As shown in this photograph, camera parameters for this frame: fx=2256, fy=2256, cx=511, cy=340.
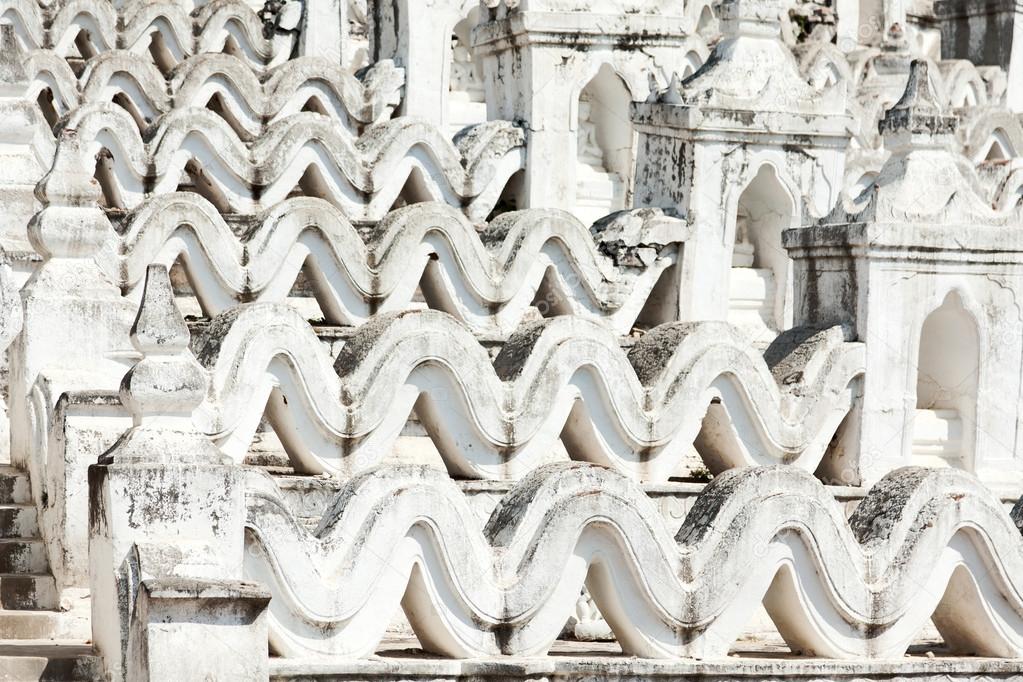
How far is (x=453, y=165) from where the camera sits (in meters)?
14.1

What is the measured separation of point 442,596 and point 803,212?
5.01 meters

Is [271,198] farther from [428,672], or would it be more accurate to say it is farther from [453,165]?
[428,672]

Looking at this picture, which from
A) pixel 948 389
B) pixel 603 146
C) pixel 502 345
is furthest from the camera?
pixel 603 146

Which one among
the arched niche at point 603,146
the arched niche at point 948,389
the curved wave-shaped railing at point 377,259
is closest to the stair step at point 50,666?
the curved wave-shaped railing at point 377,259

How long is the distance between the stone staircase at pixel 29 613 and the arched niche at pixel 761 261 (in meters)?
5.26

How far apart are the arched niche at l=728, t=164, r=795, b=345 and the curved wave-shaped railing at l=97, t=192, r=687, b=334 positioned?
1.01 meters

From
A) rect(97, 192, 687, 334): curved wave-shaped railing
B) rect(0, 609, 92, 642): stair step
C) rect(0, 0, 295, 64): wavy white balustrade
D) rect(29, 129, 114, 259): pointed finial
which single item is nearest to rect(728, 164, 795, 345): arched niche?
rect(97, 192, 687, 334): curved wave-shaped railing

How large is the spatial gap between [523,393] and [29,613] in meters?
2.80

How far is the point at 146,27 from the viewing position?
16.9m

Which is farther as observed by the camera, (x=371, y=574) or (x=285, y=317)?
(x=285, y=317)

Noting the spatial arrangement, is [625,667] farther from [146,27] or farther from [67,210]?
[146,27]

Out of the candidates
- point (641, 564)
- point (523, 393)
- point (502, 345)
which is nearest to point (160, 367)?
point (641, 564)

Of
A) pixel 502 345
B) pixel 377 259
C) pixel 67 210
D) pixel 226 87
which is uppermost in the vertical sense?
pixel 226 87

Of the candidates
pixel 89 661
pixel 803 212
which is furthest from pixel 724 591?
pixel 803 212
